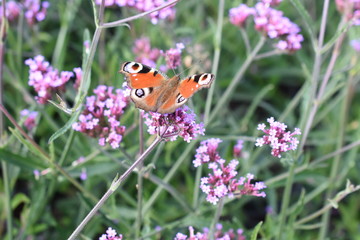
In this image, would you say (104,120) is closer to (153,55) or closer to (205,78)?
(205,78)

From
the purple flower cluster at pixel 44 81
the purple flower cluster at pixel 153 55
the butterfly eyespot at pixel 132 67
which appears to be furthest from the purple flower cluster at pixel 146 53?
the butterfly eyespot at pixel 132 67

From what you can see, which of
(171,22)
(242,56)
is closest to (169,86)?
(171,22)

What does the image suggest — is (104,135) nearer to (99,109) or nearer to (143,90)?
(99,109)

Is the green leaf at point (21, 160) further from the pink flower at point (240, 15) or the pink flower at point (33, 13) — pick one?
the pink flower at point (240, 15)

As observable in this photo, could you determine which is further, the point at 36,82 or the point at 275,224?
the point at 275,224

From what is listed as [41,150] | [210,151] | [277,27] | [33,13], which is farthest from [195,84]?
[33,13]

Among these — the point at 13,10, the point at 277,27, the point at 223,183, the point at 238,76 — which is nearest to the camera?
the point at 223,183
